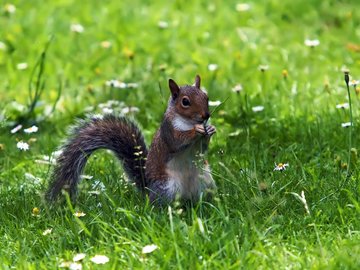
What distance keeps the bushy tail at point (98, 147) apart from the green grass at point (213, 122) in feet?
0.32

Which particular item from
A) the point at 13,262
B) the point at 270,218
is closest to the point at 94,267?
the point at 13,262

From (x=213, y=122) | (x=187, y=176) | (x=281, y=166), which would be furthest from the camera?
(x=213, y=122)

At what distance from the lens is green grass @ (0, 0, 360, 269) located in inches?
138

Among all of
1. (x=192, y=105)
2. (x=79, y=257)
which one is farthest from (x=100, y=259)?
(x=192, y=105)

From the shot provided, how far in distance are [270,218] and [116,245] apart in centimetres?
61

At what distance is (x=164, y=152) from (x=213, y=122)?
4.43 feet

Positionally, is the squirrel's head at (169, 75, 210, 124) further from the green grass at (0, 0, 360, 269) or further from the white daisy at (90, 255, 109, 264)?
the white daisy at (90, 255, 109, 264)

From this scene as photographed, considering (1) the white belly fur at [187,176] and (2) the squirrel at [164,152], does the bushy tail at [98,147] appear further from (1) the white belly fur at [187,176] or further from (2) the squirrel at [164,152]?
(1) the white belly fur at [187,176]

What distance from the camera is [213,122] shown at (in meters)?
5.39

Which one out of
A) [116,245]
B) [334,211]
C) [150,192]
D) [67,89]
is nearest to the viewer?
[116,245]

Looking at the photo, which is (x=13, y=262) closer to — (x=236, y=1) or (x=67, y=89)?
(x=67, y=89)

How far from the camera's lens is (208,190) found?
12.3ft

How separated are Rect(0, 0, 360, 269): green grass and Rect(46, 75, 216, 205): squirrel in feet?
0.30

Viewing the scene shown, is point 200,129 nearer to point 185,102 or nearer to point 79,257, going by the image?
point 185,102
